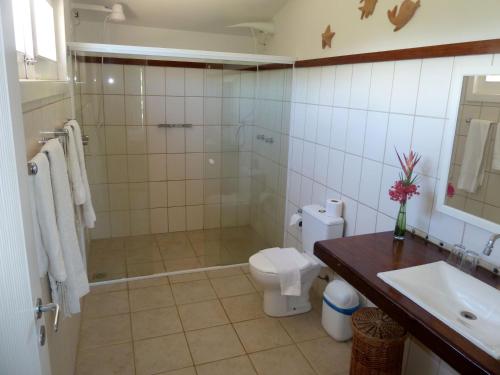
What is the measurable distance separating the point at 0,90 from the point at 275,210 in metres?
2.95

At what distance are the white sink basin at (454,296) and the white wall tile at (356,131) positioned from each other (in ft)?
3.11

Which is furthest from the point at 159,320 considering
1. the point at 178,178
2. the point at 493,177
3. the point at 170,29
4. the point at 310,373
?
the point at 170,29

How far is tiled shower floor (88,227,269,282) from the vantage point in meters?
3.32

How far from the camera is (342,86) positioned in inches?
102

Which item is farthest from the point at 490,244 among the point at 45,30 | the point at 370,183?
the point at 45,30

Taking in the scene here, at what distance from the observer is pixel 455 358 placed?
119 centimetres

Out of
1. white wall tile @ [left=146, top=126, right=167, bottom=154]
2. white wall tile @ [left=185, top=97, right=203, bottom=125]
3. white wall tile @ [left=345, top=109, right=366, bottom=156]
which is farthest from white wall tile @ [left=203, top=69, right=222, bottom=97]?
white wall tile @ [left=345, top=109, right=366, bottom=156]

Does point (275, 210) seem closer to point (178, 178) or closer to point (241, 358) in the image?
point (178, 178)

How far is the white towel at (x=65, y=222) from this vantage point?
138cm

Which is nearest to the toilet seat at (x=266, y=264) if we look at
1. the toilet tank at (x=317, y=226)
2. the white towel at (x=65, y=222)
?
the toilet tank at (x=317, y=226)

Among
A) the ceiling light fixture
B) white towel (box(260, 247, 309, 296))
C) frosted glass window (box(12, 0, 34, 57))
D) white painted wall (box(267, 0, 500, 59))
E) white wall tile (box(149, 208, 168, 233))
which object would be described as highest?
the ceiling light fixture

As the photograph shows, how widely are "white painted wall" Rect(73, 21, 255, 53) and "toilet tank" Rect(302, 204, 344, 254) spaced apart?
2.02 metres

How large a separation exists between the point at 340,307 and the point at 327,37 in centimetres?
187

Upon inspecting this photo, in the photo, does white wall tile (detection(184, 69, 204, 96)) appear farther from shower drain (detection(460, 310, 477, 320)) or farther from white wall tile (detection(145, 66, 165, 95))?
shower drain (detection(460, 310, 477, 320))
